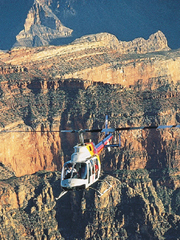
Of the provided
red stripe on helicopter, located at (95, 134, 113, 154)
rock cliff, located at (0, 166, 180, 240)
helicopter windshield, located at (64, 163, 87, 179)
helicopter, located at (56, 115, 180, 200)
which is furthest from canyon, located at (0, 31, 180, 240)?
helicopter windshield, located at (64, 163, 87, 179)

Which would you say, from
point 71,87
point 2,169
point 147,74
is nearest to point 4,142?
point 2,169

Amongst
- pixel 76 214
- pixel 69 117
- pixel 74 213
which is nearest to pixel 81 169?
pixel 76 214

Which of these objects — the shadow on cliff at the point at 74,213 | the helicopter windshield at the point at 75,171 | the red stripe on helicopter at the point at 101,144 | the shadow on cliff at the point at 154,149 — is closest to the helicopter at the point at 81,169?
the helicopter windshield at the point at 75,171

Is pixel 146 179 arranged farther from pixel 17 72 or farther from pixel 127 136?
pixel 17 72

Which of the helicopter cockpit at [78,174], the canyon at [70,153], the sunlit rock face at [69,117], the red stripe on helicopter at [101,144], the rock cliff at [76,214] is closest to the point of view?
the helicopter cockpit at [78,174]

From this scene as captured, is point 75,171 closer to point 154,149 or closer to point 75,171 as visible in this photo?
point 75,171

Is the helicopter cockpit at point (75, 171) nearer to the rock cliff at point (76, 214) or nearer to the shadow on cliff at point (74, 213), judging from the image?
the rock cliff at point (76, 214)
